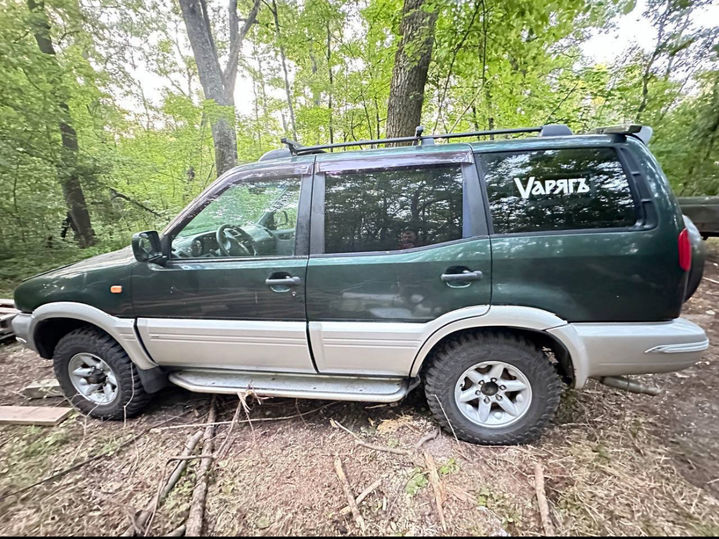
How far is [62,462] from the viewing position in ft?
7.21

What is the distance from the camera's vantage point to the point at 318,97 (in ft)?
24.0

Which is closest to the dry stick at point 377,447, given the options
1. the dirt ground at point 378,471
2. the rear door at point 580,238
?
the dirt ground at point 378,471

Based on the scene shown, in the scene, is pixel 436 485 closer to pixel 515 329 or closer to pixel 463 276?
pixel 515 329

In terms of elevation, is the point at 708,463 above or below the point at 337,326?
below

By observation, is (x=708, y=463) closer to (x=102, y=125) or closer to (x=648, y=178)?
(x=648, y=178)

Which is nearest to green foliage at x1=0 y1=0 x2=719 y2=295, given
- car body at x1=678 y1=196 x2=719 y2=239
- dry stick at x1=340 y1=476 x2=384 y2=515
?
car body at x1=678 y1=196 x2=719 y2=239

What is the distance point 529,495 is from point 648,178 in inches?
75.3

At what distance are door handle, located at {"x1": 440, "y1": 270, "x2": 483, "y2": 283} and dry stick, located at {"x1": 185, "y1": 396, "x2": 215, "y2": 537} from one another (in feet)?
6.22

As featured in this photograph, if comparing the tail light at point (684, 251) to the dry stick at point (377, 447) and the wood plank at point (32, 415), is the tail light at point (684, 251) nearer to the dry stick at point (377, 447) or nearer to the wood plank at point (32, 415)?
the dry stick at point (377, 447)

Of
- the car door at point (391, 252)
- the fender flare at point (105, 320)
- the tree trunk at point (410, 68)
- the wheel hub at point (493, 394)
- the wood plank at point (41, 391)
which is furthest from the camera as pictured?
the tree trunk at point (410, 68)

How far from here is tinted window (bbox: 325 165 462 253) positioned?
6.75ft

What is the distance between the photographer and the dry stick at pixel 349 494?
172cm

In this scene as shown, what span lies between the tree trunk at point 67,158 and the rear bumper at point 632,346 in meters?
8.38

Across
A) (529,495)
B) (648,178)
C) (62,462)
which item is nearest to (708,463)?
(529,495)
